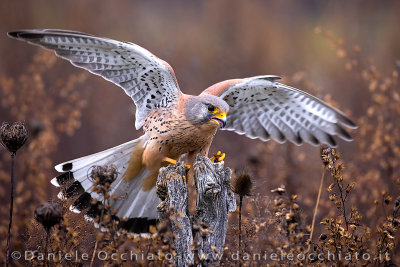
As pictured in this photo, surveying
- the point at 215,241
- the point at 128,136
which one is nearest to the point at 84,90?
the point at 128,136

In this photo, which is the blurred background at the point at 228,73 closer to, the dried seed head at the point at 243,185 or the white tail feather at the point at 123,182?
the white tail feather at the point at 123,182

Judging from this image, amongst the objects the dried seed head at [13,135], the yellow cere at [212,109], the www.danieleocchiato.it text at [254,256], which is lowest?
the www.danieleocchiato.it text at [254,256]

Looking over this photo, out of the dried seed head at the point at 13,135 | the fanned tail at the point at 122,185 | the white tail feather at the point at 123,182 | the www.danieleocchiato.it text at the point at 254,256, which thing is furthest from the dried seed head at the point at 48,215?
the white tail feather at the point at 123,182

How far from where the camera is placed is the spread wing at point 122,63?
4.20 meters

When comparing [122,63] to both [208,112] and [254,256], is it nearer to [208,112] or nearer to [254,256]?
[208,112]

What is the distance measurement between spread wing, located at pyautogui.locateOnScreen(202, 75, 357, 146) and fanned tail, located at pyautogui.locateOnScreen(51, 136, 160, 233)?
906 millimetres

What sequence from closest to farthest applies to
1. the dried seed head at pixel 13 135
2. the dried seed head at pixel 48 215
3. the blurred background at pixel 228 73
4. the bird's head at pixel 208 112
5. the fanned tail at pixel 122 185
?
the dried seed head at pixel 48 215 → the dried seed head at pixel 13 135 → the bird's head at pixel 208 112 → the fanned tail at pixel 122 185 → the blurred background at pixel 228 73

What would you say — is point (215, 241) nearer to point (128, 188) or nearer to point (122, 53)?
point (128, 188)

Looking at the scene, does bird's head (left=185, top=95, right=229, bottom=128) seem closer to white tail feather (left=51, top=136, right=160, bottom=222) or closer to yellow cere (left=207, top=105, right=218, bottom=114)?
yellow cere (left=207, top=105, right=218, bottom=114)

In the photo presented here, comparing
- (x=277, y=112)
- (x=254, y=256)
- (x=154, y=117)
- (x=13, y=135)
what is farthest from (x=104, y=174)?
(x=277, y=112)

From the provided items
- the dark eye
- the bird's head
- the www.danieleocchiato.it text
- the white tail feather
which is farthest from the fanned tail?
the www.danieleocchiato.it text

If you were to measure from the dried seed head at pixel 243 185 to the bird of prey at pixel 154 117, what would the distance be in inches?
43.3

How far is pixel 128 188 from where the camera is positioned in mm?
4820

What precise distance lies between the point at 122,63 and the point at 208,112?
33.9 inches
